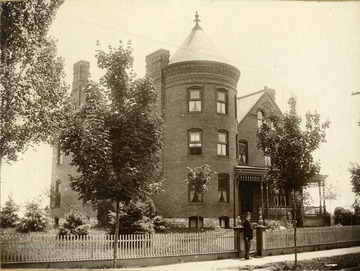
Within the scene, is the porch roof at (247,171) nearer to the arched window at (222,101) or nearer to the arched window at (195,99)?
the arched window at (222,101)

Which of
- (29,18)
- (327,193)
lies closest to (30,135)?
(29,18)

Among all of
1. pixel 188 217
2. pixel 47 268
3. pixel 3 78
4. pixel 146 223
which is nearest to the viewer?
pixel 47 268

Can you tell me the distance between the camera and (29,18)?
14.3 metres

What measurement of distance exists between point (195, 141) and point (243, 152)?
4970mm

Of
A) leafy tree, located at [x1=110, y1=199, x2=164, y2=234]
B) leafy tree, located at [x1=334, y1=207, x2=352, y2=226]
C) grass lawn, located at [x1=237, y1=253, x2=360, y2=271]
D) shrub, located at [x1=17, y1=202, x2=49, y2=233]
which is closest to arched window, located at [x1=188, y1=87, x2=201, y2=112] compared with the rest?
leafy tree, located at [x1=110, y1=199, x2=164, y2=234]

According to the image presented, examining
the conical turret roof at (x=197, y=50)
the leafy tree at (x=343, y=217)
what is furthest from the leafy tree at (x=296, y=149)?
the leafy tree at (x=343, y=217)

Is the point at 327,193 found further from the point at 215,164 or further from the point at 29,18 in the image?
the point at 29,18

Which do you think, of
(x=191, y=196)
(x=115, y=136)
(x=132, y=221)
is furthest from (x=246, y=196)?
(x=115, y=136)

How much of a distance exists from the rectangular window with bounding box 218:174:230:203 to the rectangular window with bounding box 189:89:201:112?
404 cm

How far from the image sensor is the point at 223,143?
22453mm

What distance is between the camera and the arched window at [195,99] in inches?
875

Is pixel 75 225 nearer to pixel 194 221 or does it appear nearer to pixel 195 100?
pixel 194 221

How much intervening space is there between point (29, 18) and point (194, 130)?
424 inches

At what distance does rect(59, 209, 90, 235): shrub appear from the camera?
55.0 ft
